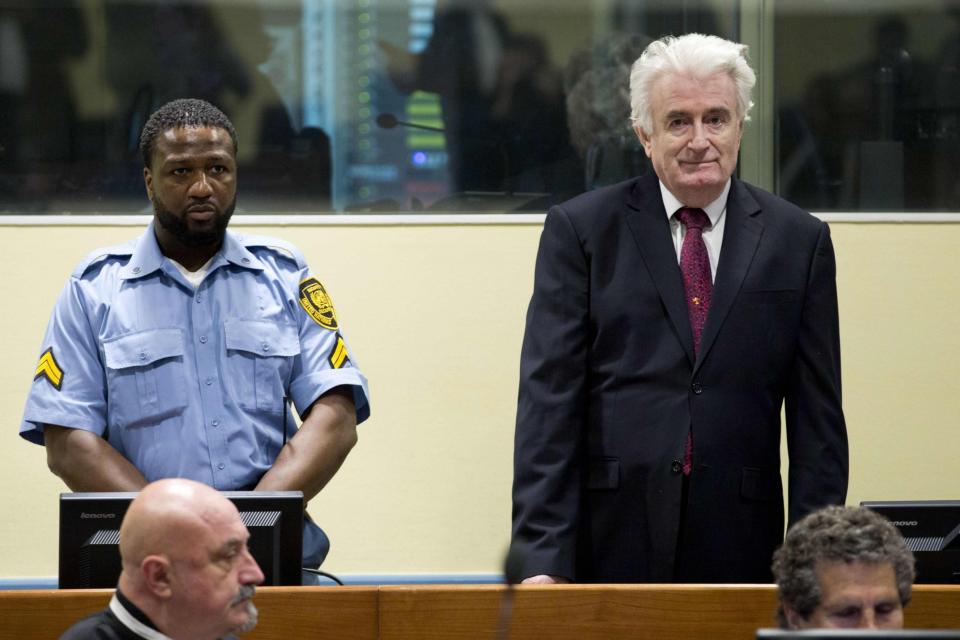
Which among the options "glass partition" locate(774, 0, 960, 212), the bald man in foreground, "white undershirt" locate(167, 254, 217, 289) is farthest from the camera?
"glass partition" locate(774, 0, 960, 212)

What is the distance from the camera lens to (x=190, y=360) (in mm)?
2906

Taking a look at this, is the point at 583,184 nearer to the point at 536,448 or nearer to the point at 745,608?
the point at 536,448

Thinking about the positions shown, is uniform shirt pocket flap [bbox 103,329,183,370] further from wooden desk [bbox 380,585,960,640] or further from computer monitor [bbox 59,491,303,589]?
wooden desk [bbox 380,585,960,640]

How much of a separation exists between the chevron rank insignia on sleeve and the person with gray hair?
124cm

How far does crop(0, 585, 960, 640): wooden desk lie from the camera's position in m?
2.13

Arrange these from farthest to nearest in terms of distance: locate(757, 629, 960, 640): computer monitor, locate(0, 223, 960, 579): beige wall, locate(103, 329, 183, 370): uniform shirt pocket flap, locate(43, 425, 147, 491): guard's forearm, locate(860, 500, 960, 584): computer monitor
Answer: locate(0, 223, 960, 579): beige wall
locate(103, 329, 183, 370): uniform shirt pocket flap
locate(43, 425, 147, 491): guard's forearm
locate(860, 500, 960, 584): computer monitor
locate(757, 629, 960, 640): computer monitor

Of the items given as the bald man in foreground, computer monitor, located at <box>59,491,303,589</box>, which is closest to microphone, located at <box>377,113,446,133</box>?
computer monitor, located at <box>59,491,303,589</box>

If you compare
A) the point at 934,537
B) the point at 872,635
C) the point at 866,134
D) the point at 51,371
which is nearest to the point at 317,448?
the point at 51,371

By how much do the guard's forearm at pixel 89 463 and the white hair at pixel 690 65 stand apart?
1.18m

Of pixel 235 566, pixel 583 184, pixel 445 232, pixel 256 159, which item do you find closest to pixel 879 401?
pixel 583 184

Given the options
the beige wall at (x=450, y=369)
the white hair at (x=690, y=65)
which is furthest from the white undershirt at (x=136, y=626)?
the beige wall at (x=450, y=369)

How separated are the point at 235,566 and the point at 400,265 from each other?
249cm

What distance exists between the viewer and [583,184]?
4383mm

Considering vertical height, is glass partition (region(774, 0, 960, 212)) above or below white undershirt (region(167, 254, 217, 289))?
above
